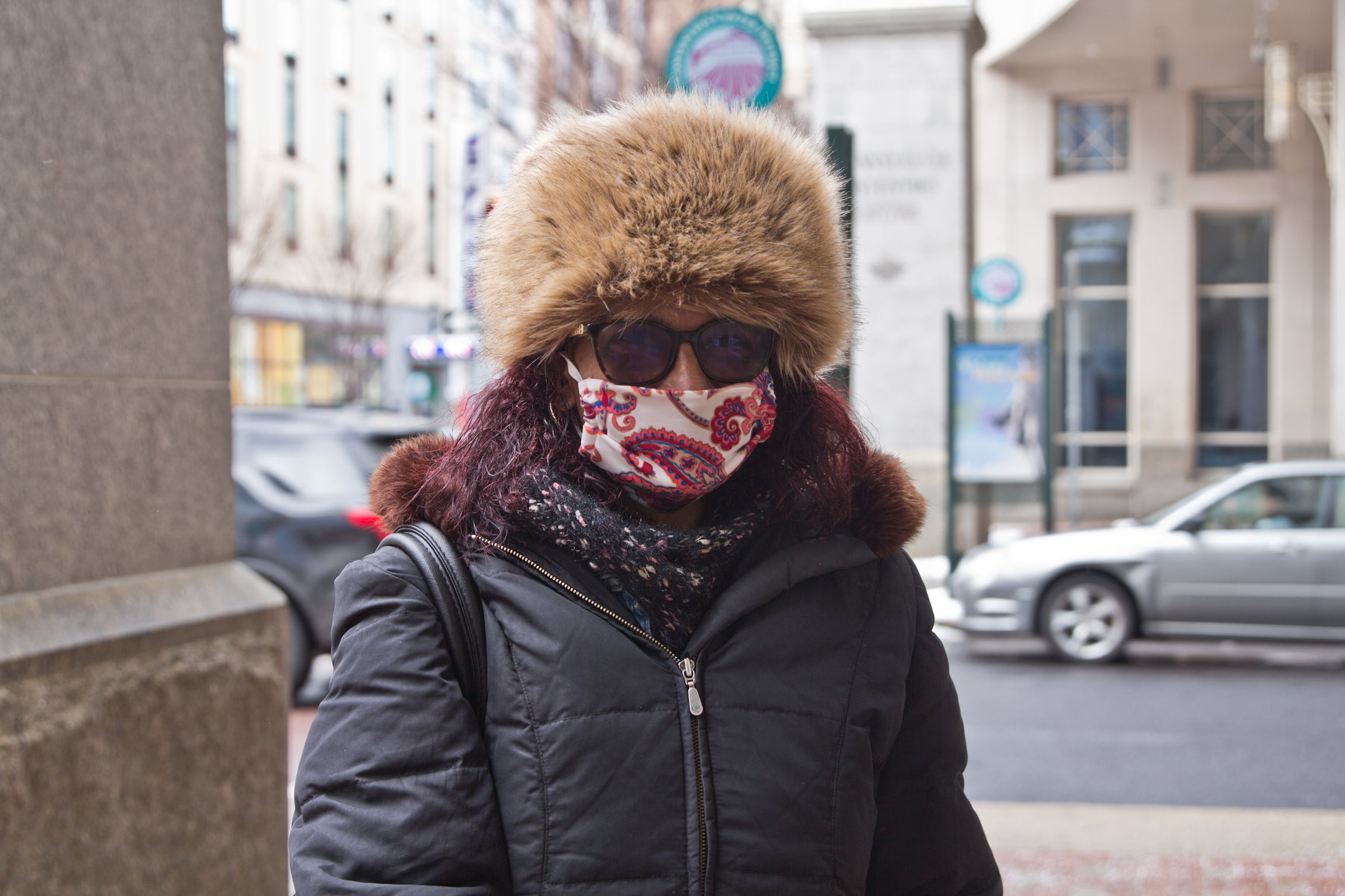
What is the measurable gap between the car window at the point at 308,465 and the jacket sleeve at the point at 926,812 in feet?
21.2

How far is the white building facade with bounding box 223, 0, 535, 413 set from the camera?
31969 mm

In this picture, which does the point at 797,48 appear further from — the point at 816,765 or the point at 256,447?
the point at 816,765

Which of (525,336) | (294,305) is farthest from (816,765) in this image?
(294,305)

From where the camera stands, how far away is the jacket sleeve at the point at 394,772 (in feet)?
4.89

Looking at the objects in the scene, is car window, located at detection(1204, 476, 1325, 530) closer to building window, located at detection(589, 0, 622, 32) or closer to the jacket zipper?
the jacket zipper

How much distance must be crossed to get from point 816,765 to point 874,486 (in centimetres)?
49

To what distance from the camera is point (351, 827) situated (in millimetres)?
1510

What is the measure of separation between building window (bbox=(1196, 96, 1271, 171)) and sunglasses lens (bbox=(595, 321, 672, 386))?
20.9 metres

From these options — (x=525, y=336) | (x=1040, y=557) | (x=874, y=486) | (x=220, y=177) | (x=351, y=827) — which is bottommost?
(x=1040, y=557)

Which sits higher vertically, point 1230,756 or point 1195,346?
point 1195,346

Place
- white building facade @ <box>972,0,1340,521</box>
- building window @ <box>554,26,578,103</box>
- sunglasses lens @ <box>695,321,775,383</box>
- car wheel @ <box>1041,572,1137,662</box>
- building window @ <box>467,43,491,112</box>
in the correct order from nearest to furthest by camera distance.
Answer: sunglasses lens @ <box>695,321,775,383</box>
car wheel @ <box>1041,572,1137,662</box>
building window @ <box>467,43,491,112</box>
building window @ <box>554,26,578,103</box>
white building facade @ <box>972,0,1340,521</box>

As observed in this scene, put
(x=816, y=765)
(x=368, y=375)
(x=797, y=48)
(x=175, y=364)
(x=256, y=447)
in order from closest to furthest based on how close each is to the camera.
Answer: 1. (x=816, y=765)
2. (x=175, y=364)
3. (x=256, y=447)
4. (x=797, y=48)
5. (x=368, y=375)

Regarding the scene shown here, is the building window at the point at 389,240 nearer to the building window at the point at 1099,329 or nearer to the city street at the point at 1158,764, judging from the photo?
the building window at the point at 1099,329

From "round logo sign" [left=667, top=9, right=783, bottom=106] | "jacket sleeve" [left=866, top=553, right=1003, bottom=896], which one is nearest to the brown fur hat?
"jacket sleeve" [left=866, top=553, right=1003, bottom=896]
